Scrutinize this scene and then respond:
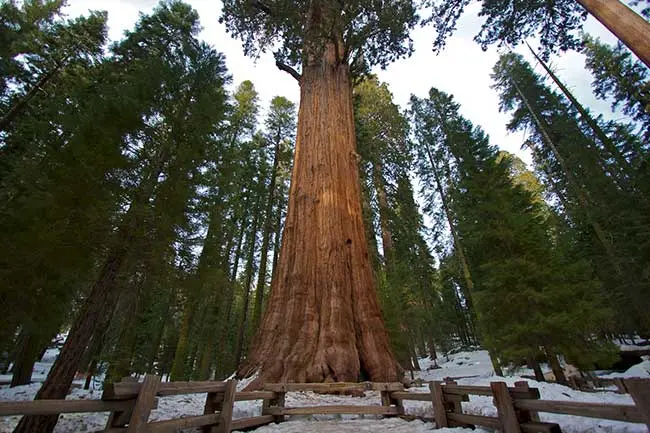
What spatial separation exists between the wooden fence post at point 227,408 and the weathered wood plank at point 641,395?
341cm

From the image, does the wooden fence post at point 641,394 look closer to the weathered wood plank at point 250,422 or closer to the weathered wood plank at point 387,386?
the weathered wood plank at point 387,386

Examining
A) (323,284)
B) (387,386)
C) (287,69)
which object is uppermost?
(287,69)

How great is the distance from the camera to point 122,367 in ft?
26.6

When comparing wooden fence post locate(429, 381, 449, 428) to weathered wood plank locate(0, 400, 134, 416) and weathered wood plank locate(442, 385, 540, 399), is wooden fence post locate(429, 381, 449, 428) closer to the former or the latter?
weathered wood plank locate(442, 385, 540, 399)

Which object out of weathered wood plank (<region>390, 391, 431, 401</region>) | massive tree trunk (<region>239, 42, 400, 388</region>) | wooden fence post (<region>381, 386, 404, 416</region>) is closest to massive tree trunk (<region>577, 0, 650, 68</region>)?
massive tree trunk (<region>239, 42, 400, 388</region>)

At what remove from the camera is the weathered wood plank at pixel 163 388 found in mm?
2248

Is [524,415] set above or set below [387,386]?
below

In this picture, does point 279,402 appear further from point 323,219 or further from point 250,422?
point 323,219

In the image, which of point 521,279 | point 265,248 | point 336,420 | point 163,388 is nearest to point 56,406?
point 163,388

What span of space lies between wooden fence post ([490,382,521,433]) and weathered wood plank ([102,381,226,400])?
2.91 meters

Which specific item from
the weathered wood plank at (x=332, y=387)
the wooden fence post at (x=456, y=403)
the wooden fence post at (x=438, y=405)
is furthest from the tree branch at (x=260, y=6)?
the wooden fence post at (x=456, y=403)

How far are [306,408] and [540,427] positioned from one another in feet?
8.56

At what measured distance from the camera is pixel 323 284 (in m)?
5.75

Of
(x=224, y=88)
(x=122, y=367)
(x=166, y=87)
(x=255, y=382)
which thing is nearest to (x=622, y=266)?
(x=255, y=382)
